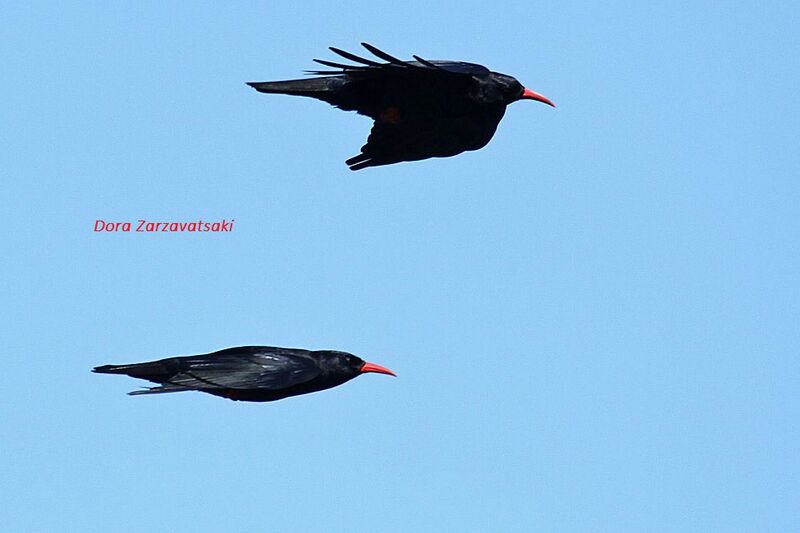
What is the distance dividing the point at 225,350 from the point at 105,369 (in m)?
1.13

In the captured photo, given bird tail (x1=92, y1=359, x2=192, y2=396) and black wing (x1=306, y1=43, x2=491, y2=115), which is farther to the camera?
bird tail (x1=92, y1=359, x2=192, y2=396)

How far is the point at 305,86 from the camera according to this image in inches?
595

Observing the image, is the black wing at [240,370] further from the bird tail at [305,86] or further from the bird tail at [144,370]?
the bird tail at [305,86]

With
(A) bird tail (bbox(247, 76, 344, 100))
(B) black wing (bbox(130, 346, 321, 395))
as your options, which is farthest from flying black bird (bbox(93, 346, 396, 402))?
(A) bird tail (bbox(247, 76, 344, 100))

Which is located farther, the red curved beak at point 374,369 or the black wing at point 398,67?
the red curved beak at point 374,369

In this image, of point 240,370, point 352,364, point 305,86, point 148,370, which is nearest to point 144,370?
point 148,370

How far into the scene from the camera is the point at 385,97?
48.1 feet

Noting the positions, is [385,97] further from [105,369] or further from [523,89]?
[105,369]

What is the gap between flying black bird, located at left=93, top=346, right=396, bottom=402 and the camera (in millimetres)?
14266

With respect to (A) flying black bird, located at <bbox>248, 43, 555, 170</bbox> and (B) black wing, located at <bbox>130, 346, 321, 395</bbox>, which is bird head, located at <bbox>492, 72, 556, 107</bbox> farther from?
(B) black wing, located at <bbox>130, 346, 321, 395</bbox>

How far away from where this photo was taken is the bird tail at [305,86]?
1503cm

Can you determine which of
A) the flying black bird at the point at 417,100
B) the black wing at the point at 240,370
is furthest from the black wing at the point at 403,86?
the black wing at the point at 240,370

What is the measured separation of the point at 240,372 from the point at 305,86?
2.63 meters

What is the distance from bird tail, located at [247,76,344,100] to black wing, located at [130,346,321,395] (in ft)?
7.43
